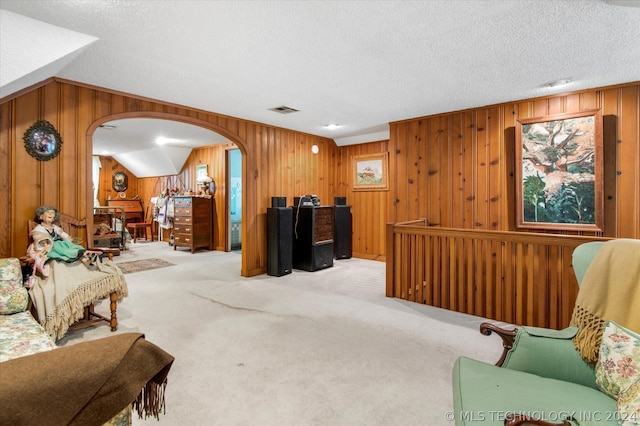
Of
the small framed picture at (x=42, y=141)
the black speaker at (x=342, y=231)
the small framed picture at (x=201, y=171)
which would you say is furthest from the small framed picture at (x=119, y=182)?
the small framed picture at (x=42, y=141)

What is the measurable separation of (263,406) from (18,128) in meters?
3.14

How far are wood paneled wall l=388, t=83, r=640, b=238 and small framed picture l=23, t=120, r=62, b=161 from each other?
4103mm

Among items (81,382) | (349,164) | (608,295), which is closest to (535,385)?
(608,295)

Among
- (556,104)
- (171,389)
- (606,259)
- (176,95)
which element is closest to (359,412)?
(171,389)

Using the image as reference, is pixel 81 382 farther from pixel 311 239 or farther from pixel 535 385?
pixel 311 239

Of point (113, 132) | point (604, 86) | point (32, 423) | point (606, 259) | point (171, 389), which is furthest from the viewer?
point (113, 132)

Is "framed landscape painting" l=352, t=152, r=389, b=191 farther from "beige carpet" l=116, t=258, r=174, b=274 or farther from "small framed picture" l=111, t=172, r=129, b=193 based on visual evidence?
"small framed picture" l=111, t=172, r=129, b=193

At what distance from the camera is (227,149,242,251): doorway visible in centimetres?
713

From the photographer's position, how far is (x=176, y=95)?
142 inches

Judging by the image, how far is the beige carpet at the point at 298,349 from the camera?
1.78 meters

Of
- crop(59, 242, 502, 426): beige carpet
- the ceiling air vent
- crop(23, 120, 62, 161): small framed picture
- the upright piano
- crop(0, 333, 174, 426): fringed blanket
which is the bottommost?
crop(59, 242, 502, 426): beige carpet

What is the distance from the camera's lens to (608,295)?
1.36 m

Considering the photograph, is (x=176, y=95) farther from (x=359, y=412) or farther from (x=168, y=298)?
(x=359, y=412)

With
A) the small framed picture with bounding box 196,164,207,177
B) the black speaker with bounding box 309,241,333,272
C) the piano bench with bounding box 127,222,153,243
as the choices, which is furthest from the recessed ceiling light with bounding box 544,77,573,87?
the piano bench with bounding box 127,222,153,243
